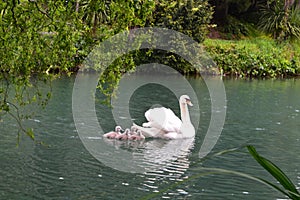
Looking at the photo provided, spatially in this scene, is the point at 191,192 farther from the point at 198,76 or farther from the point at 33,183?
the point at 198,76

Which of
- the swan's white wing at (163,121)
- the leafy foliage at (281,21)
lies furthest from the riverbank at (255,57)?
the swan's white wing at (163,121)

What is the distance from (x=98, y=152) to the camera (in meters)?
7.88

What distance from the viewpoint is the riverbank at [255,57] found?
23.6m

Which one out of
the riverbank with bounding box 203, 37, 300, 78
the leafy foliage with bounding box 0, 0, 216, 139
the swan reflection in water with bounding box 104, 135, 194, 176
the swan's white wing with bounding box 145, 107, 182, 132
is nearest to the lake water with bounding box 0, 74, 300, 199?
the swan reflection in water with bounding box 104, 135, 194, 176

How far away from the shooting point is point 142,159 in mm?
7672

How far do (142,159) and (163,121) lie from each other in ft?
5.90

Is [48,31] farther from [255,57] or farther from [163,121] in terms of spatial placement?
[255,57]

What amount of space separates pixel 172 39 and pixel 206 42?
3284 millimetres

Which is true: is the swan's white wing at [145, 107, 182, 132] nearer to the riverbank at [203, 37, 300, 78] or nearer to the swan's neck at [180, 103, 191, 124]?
the swan's neck at [180, 103, 191, 124]

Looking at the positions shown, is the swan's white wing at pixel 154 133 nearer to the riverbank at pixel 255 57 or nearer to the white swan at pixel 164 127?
Answer: the white swan at pixel 164 127

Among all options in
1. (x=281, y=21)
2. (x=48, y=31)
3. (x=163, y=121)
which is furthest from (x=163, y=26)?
(x=48, y=31)

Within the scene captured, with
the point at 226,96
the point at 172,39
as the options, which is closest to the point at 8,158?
the point at 226,96

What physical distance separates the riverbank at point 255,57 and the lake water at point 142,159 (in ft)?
32.9

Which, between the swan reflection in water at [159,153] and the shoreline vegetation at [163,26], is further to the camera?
the swan reflection in water at [159,153]
